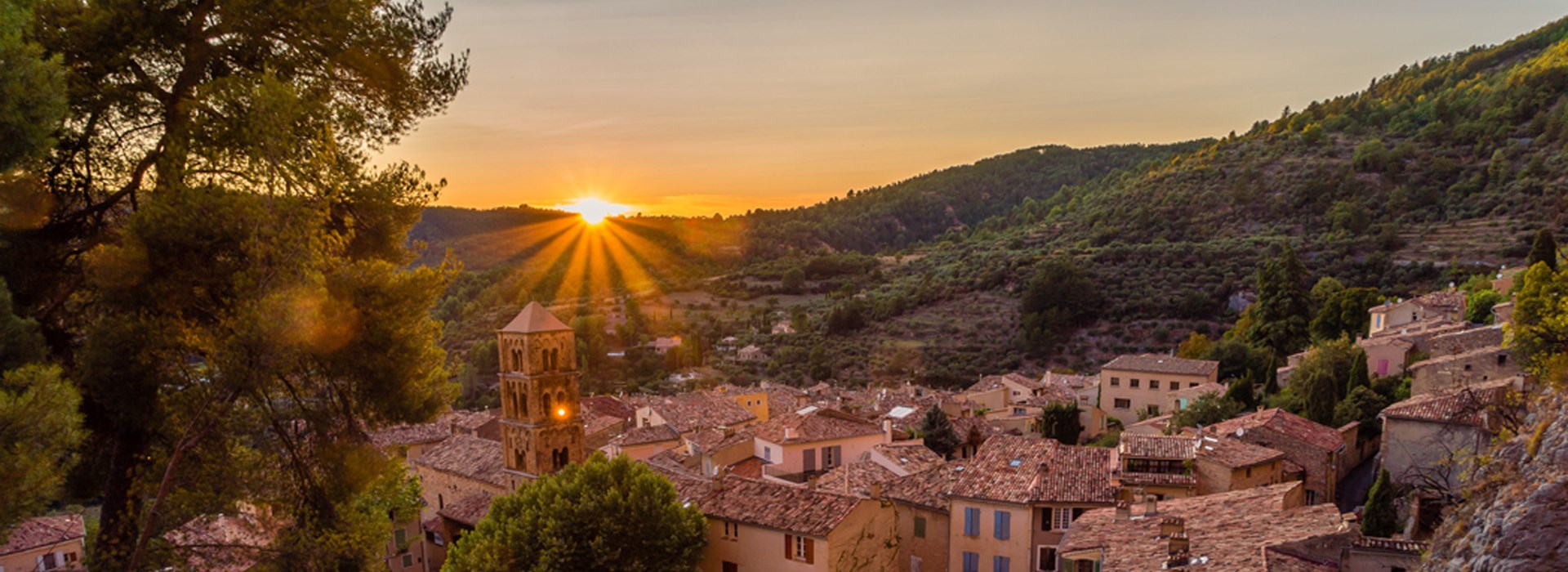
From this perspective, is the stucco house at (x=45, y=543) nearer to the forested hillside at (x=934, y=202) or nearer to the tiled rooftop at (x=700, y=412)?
the tiled rooftop at (x=700, y=412)

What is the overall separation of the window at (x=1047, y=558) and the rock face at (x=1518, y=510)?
1083 cm

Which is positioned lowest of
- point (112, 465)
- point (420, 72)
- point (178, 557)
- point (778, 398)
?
point (778, 398)

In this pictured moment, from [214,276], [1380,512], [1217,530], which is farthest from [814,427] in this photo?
[214,276]

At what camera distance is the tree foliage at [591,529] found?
1678cm

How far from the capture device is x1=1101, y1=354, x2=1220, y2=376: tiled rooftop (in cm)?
3900

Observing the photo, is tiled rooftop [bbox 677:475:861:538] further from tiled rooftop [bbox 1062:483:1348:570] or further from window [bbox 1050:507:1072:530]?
tiled rooftop [bbox 1062:483:1348:570]

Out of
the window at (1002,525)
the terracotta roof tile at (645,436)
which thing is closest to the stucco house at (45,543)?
the terracotta roof tile at (645,436)

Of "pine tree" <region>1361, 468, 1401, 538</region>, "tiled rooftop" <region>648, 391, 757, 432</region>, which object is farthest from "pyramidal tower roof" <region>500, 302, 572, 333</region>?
"pine tree" <region>1361, 468, 1401, 538</region>

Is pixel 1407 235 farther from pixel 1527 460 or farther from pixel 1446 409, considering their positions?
pixel 1527 460

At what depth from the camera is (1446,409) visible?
18234 mm

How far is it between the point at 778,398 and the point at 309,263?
39.5 m

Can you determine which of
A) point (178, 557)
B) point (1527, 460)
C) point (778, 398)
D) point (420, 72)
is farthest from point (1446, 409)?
point (778, 398)

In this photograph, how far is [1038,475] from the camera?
1967 centimetres

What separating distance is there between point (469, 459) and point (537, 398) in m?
6.09
